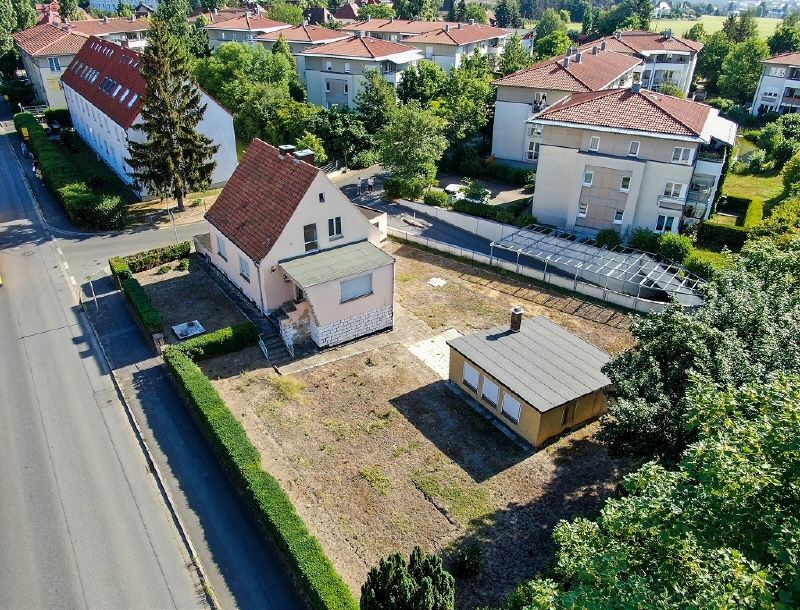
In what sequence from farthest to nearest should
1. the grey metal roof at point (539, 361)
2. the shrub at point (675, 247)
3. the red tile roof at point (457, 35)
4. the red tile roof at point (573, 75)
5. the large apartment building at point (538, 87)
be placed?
the red tile roof at point (457, 35) < the large apartment building at point (538, 87) < the red tile roof at point (573, 75) < the shrub at point (675, 247) < the grey metal roof at point (539, 361)

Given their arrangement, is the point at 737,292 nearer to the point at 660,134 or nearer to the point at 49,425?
the point at 660,134

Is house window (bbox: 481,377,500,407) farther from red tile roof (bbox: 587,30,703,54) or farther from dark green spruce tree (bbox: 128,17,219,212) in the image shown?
red tile roof (bbox: 587,30,703,54)

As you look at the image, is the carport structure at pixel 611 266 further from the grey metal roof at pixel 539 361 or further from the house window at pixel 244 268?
the house window at pixel 244 268

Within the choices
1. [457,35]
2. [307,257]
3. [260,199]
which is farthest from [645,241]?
[457,35]

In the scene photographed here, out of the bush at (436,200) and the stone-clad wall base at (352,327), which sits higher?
the bush at (436,200)

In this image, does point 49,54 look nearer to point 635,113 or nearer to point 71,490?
point 71,490

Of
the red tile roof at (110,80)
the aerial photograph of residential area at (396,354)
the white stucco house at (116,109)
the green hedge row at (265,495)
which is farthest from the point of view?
the white stucco house at (116,109)

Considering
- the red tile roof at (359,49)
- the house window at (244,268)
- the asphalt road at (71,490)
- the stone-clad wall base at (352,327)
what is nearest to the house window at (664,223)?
the stone-clad wall base at (352,327)
